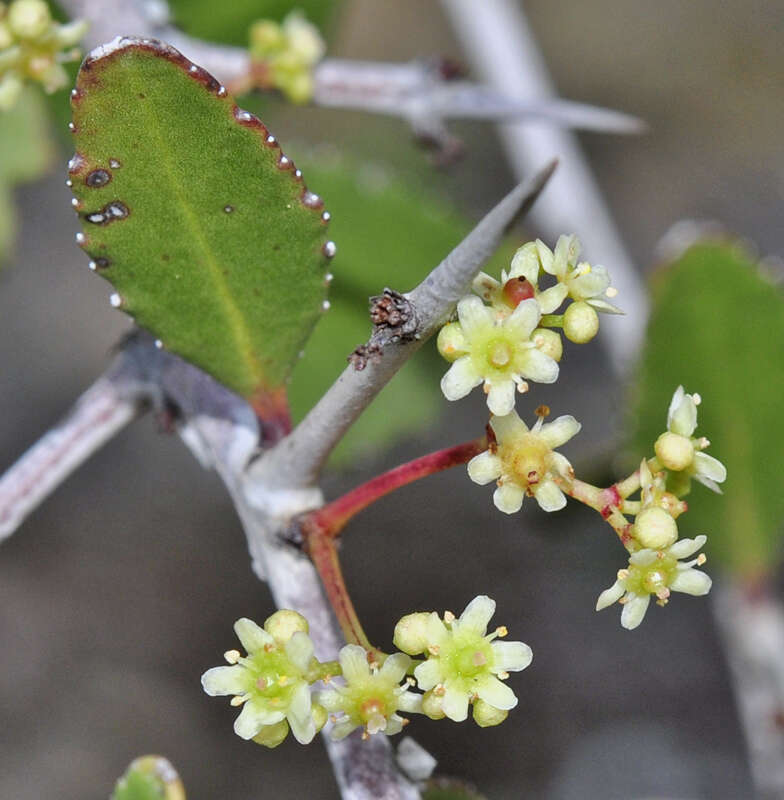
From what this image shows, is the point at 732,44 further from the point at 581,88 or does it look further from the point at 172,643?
the point at 172,643

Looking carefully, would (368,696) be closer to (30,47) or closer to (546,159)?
(30,47)

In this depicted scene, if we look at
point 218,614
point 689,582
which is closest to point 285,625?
point 689,582

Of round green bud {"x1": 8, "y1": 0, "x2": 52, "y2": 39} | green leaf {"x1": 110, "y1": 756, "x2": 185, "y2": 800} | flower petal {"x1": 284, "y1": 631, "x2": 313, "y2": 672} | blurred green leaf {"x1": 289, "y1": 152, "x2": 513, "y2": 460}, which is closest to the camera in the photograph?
flower petal {"x1": 284, "y1": 631, "x2": 313, "y2": 672}

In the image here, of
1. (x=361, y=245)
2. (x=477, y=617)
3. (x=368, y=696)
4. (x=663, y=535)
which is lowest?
(x=368, y=696)

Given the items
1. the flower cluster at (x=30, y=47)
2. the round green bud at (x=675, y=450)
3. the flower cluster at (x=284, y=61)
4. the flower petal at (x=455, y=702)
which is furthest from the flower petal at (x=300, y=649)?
the flower cluster at (x=284, y=61)

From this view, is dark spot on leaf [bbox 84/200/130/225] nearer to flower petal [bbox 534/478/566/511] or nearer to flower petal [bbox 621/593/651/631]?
flower petal [bbox 534/478/566/511]

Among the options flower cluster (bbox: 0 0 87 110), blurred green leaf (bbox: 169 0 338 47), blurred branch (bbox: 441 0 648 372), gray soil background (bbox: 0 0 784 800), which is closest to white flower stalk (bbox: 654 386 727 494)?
flower cluster (bbox: 0 0 87 110)
